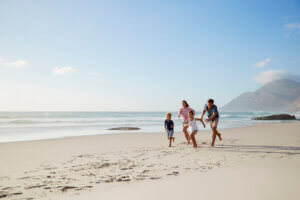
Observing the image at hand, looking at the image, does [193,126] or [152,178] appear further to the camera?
[193,126]

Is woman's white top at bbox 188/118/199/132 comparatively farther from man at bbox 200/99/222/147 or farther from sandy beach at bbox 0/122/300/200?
sandy beach at bbox 0/122/300/200

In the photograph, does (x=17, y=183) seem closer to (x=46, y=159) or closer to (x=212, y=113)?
(x=46, y=159)

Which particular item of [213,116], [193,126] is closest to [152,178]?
[193,126]

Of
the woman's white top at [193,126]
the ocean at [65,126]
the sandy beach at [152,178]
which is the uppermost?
the woman's white top at [193,126]

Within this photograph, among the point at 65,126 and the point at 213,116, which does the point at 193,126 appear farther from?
the point at 65,126

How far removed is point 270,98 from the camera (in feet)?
635

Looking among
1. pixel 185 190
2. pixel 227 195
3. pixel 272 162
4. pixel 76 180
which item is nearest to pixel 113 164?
pixel 76 180

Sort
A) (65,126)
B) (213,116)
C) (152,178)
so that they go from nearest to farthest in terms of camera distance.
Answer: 1. (152,178)
2. (213,116)
3. (65,126)

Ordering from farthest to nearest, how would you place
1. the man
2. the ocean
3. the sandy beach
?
the ocean
the man
the sandy beach

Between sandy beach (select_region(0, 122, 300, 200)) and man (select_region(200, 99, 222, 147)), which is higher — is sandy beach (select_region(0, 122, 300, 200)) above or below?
below

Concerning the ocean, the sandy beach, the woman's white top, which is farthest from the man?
the ocean

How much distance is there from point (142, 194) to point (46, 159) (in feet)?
14.6

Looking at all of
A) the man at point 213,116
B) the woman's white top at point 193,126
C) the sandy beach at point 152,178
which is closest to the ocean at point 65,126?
the sandy beach at point 152,178

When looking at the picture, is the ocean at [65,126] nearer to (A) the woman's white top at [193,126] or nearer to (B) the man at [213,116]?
(A) the woman's white top at [193,126]
